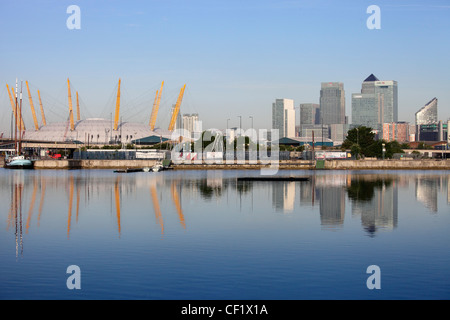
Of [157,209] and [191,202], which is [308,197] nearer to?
[191,202]

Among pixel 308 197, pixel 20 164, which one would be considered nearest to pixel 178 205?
pixel 308 197

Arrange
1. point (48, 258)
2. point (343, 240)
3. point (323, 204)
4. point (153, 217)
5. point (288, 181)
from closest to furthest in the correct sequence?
1. point (48, 258)
2. point (343, 240)
3. point (153, 217)
4. point (323, 204)
5. point (288, 181)

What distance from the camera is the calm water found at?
59.7ft

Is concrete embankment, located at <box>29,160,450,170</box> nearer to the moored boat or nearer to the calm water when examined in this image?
the moored boat

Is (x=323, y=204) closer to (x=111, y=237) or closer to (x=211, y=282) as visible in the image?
(x=111, y=237)

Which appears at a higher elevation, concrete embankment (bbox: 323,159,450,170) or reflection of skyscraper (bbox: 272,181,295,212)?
concrete embankment (bbox: 323,159,450,170)

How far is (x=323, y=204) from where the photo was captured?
152ft

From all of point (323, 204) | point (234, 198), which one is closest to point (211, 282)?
point (323, 204)

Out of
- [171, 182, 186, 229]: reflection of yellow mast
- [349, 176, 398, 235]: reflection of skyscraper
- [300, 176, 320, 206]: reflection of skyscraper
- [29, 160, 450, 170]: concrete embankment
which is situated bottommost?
[349, 176, 398, 235]: reflection of skyscraper

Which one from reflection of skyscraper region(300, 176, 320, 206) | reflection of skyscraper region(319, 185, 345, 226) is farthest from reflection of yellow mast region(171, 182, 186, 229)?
reflection of skyscraper region(300, 176, 320, 206)

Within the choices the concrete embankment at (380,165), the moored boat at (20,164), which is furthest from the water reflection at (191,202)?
the moored boat at (20,164)

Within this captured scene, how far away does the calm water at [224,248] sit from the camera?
716 inches

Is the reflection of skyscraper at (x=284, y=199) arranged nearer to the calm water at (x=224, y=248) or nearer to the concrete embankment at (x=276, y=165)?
the calm water at (x=224, y=248)
